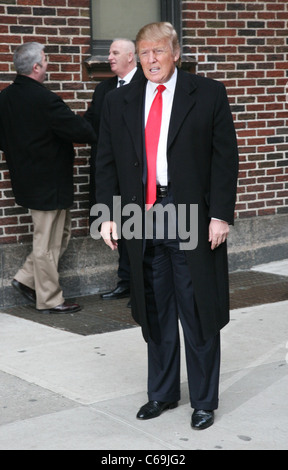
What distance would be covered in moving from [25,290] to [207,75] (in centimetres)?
267

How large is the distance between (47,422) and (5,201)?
2.93 meters

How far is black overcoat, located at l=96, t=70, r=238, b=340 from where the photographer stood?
160 inches

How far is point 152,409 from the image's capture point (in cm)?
431

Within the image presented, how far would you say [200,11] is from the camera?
7805 mm

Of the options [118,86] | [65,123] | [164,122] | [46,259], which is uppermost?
[118,86]

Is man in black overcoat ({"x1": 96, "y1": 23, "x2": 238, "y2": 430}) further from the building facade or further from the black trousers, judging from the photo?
the building facade

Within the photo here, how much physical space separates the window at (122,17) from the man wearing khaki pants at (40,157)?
917 mm

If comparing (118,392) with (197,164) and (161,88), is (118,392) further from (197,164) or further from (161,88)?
(161,88)

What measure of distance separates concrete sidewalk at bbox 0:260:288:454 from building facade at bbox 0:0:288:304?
43.5 inches

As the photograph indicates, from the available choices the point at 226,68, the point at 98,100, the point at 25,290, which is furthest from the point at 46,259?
the point at 226,68

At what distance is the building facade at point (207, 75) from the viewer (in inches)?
271

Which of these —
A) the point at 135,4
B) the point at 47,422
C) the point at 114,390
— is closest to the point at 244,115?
the point at 135,4

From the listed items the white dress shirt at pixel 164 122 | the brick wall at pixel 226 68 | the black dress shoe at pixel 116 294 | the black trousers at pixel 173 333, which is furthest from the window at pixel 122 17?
the black trousers at pixel 173 333
